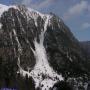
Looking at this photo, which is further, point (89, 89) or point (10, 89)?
point (89, 89)

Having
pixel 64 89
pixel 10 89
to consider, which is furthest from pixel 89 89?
pixel 10 89

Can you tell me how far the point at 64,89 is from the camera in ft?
127

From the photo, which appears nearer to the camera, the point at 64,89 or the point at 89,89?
the point at 64,89

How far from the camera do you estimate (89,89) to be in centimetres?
4712

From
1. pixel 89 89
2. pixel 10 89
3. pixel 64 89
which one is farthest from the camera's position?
pixel 89 89

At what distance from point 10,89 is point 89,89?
2380 centimetres

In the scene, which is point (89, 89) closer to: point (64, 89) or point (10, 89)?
point (64, 89)

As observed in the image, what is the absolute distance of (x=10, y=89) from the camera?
2439cm

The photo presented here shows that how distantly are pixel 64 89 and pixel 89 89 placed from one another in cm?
907

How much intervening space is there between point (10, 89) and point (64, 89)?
48.4 ft

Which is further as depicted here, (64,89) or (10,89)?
(64,89)

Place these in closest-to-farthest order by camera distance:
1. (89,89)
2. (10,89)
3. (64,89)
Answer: (10,89) → (64,89) → (89,89)
